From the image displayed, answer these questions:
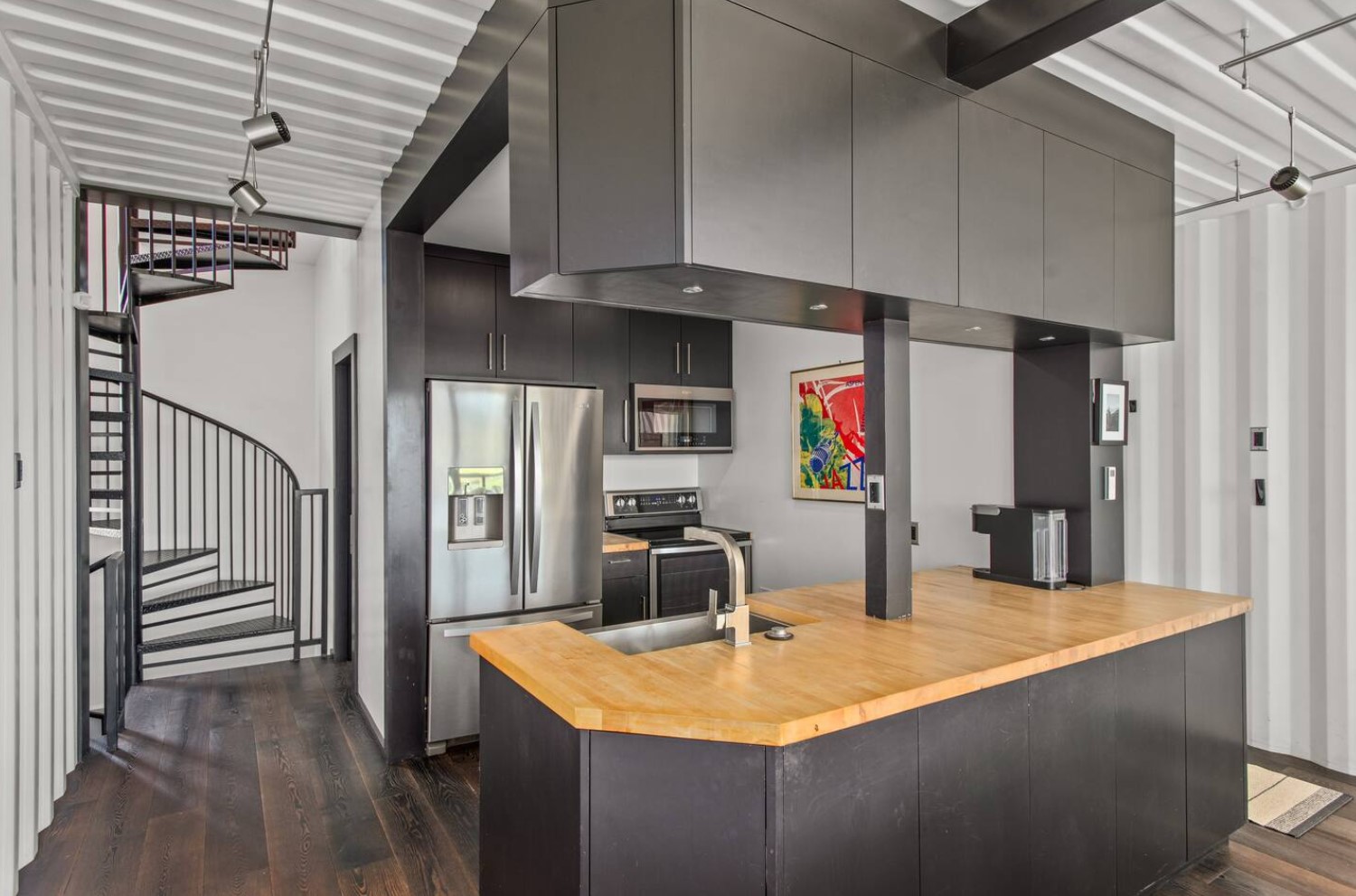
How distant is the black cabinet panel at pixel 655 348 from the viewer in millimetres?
4637

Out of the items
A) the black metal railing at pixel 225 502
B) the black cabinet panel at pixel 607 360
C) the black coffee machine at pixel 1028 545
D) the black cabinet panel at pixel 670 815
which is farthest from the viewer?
the black metal railing at pixel 225 502

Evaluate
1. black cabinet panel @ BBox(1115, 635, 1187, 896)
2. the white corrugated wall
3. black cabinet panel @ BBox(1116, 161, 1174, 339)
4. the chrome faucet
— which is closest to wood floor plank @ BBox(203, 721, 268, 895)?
the chrome faucet

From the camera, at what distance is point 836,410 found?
14.1 feet

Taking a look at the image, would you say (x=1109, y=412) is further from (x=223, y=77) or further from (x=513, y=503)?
(x=223, y=77)

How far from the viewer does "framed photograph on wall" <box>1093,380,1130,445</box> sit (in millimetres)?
2840

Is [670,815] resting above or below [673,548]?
below

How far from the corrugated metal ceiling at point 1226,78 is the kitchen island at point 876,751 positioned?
1746 millimetres

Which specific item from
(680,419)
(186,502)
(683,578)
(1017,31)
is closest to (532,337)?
(680,419)

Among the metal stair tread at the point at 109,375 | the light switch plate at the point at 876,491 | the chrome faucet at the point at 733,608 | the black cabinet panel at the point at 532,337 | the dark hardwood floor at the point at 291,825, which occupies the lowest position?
the dark hardwood floor at the point at 291,825

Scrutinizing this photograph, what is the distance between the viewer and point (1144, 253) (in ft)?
8.89

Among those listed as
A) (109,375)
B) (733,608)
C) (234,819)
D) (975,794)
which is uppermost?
(109,375)

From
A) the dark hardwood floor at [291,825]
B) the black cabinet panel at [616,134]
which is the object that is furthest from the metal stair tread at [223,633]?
the black cabinet panel at [616,134]

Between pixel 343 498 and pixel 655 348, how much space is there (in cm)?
231

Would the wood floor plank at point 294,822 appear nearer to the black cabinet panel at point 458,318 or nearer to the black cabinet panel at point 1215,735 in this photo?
the black cabinet panel at point 458,318
